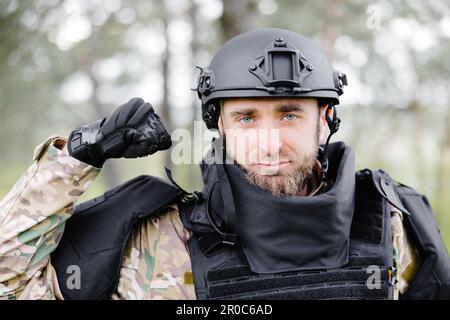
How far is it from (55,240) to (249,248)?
0.84 m

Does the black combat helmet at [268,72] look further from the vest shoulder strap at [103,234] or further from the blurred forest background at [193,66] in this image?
the blurred forest background at [193,66]

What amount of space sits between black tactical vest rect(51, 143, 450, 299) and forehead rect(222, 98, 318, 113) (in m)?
0.30

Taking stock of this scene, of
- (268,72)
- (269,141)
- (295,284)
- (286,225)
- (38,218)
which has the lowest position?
(295,284)

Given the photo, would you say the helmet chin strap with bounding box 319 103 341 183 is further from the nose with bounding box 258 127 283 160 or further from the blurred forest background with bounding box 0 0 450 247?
the blurred forest background with bounding box 0 0 450 247

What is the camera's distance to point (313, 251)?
2197 millimetres

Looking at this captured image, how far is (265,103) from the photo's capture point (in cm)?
223

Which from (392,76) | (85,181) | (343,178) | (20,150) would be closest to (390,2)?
(392,76)

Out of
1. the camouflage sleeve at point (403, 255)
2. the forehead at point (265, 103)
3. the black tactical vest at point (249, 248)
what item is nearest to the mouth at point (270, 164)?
the black tactical vest at point (249, 248)

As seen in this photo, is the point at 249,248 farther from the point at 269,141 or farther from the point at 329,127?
the point at 329,127

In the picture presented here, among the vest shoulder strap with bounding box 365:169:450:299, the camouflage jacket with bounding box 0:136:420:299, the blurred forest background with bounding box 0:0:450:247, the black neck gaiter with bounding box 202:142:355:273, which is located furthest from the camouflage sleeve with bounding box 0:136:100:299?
the blurred forest background with bounding box 0:0:450:247

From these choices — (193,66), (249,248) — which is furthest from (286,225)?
(193,66)

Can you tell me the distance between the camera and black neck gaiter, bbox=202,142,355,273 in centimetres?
219

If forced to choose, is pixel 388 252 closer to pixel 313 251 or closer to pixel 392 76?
pixel 313 251

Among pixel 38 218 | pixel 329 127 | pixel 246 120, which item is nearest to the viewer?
pixel 38 218
